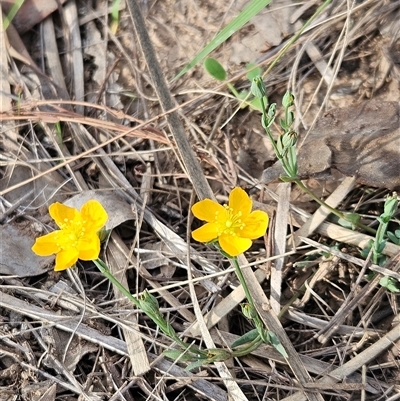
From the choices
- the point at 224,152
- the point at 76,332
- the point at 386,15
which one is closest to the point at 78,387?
the point at 76,332

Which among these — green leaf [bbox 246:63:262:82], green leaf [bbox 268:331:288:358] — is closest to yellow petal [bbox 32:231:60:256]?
green leaf [bbox 268:331:288:358]

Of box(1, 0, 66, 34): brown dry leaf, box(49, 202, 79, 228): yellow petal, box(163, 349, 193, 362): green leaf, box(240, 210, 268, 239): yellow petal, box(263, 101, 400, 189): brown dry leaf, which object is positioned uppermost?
box(1, 0, 66, 34): brown dry leaf

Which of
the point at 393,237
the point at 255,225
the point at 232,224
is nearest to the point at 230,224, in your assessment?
the point at 232,224

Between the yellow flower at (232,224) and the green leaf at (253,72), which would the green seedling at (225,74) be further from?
the yellow flower at (232,224)

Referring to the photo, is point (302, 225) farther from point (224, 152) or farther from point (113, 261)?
point (113, 261)

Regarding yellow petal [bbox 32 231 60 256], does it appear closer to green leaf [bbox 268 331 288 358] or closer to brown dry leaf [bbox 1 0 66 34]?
green leaf [bbox 268 331 288 358]

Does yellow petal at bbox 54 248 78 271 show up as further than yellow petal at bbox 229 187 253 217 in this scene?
No

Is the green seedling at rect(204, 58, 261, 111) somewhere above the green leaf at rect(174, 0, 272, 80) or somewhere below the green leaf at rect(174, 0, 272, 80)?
below
